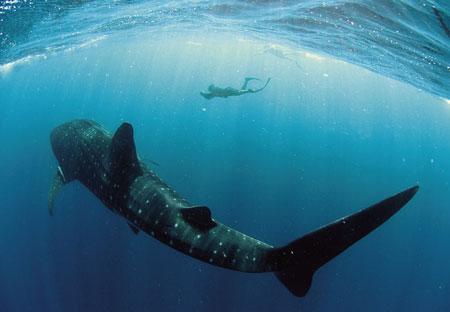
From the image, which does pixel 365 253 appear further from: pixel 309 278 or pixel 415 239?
pixel 309 278

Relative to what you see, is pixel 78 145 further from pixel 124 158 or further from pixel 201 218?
pixel 201 218

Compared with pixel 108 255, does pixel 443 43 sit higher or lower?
higher

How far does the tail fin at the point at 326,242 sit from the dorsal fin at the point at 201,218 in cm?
98

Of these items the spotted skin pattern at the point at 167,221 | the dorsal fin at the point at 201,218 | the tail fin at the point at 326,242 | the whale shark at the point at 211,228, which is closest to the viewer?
the tail fin at the point at 326,242

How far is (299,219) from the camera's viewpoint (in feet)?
102

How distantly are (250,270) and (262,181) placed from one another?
34.2 metres

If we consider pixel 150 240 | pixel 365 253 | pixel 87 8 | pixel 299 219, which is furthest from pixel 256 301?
pixel 87 8

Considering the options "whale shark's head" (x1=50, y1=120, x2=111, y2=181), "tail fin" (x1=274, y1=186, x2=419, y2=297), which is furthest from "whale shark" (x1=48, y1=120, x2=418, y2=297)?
"whale shark's head" (x1=50, y1=120, x2=111, y2=181)

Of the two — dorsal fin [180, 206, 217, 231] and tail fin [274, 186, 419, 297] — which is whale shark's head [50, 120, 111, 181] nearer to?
dorsal fin [180, 206, 217, 231]

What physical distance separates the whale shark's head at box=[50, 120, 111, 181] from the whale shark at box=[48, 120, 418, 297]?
3.46 ft

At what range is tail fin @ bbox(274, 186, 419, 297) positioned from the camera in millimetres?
3891

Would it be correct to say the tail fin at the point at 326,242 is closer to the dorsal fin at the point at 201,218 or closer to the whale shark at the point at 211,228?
the whale shark at the point at 211,228

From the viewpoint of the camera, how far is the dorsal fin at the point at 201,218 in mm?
4559

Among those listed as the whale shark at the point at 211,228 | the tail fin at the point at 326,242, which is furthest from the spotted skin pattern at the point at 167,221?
the tail fin at the point at 326,242
